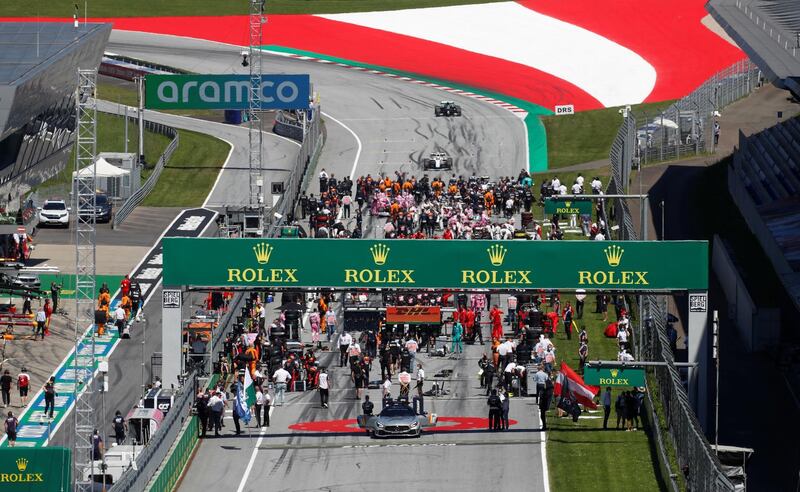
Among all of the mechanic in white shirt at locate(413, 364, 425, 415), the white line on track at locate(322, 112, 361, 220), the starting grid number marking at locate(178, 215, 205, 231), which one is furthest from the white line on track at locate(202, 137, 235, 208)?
the mechanic in white shirt at locate(413, 364, 425, 415)

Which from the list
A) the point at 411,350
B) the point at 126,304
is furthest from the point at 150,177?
the point at 411,350

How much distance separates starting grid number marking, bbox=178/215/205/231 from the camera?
75500mm

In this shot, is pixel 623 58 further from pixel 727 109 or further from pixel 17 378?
pixel 17 378

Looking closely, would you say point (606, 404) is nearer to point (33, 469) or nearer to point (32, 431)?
point (33, 469)

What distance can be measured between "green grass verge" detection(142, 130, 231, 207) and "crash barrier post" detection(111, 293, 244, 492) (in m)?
27.8

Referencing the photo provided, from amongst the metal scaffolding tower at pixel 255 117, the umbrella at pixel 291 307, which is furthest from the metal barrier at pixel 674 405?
the metal scaffolding tower at pixel 255 117

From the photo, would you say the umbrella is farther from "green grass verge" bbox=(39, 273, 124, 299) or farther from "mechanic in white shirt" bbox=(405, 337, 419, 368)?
"green grass verge" bbox=(39, 273, 124, 299)

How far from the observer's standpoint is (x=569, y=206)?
5903 cm

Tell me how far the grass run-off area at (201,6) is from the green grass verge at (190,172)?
3452 centimetres

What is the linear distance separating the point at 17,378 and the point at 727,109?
48.8 m

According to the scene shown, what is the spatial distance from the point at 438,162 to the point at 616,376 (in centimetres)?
3943

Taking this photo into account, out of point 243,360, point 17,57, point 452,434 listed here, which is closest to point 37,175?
point 17,57

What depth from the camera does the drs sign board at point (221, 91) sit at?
275 feet

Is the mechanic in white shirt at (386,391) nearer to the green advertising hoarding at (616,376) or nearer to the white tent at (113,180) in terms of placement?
the green advertising hoarding at (616,376)
